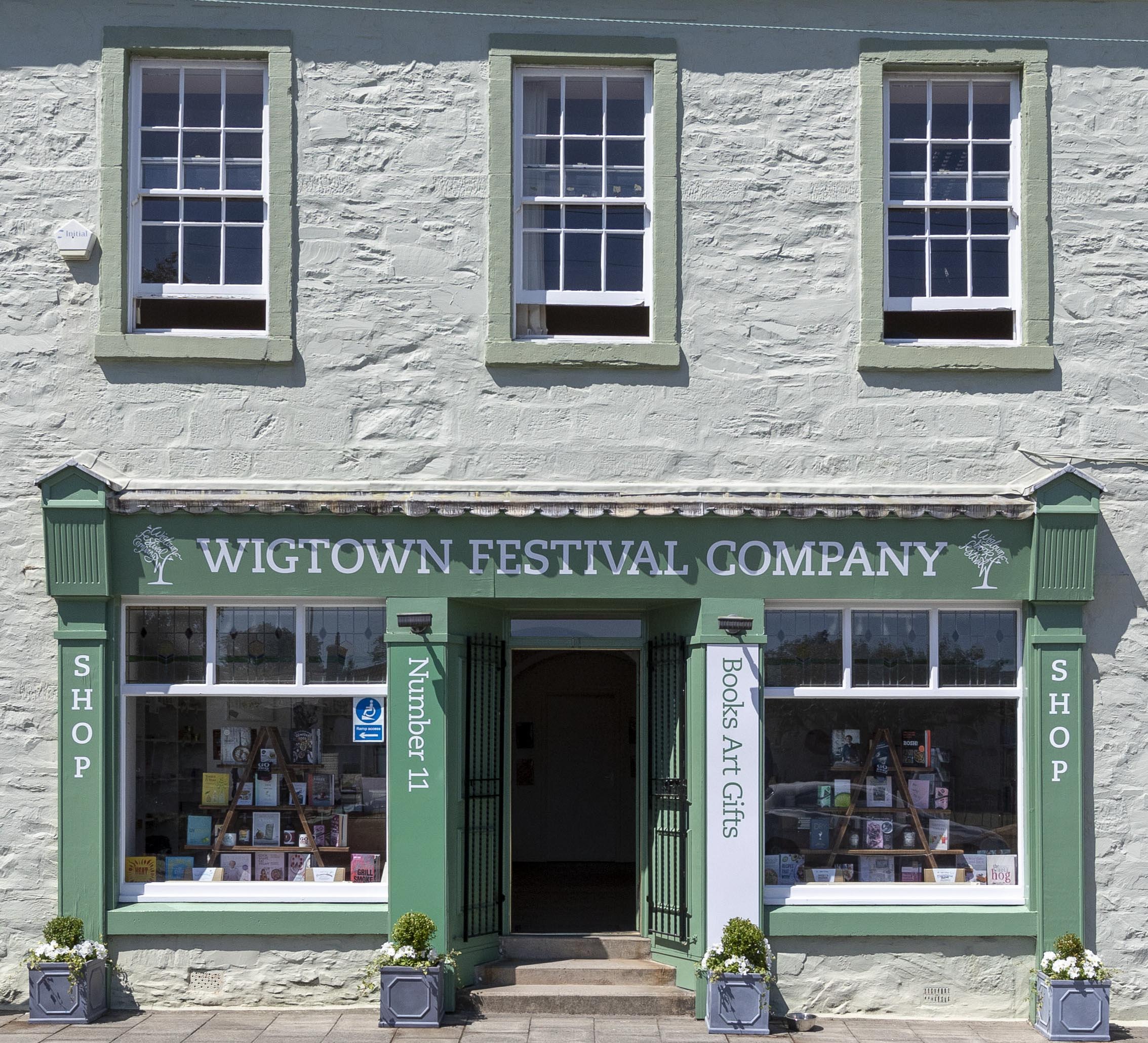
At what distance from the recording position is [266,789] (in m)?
10.9

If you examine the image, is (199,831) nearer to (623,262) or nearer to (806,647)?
(806,647)

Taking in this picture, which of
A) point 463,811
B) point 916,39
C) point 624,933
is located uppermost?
point 916,39

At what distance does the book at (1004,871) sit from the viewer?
1075 centimetres

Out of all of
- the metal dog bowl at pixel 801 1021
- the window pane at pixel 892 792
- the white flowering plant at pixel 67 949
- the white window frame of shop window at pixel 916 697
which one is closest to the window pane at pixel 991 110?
the white window frame of shop window at pixel 916 697

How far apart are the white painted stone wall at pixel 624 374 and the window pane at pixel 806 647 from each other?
107cm

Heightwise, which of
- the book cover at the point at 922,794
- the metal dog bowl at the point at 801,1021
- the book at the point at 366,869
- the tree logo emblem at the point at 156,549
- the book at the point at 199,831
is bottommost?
the metal dog bowl at the point at 801,1021

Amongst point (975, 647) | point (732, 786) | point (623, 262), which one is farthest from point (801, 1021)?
point (623, 262)

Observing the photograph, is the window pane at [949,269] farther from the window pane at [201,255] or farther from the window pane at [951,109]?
the window pane at [201,255]

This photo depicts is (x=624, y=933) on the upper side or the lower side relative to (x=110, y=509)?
lower

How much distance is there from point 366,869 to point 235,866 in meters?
0.99

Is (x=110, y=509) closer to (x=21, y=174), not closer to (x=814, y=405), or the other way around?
(x=21, y=174)

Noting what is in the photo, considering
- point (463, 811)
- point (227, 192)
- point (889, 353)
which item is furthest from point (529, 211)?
point (463, 811)

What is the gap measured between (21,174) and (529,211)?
3.80m

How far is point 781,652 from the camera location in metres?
10.8
